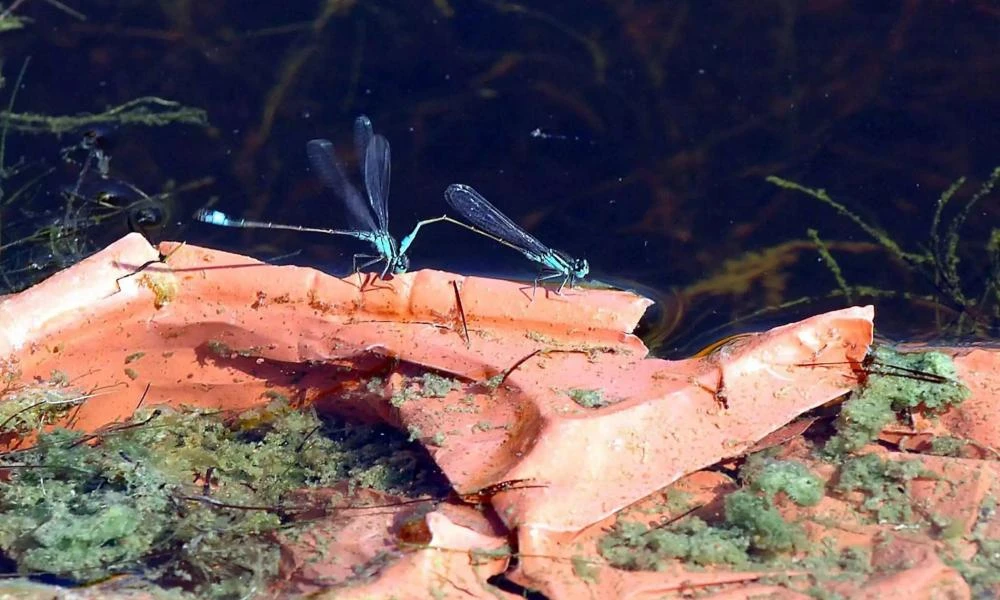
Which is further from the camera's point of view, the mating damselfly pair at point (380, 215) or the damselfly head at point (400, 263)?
the mating damselfly pair at point (380, 215)

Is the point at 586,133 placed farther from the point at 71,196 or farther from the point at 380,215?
the point at 71,196

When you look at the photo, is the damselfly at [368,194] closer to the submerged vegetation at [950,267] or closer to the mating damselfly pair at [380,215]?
the mating damselfly pair at [380,215]

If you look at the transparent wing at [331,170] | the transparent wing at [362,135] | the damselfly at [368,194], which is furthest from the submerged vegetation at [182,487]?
the transparent wing at [362,135]

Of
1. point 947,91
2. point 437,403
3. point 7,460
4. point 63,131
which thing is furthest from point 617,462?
point 63,131

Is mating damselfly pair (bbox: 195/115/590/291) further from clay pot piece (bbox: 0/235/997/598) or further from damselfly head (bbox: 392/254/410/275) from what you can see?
clay pot piece (bbox: 0/235/997/598)

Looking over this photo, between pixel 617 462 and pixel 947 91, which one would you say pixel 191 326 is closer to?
pixel 617 462
